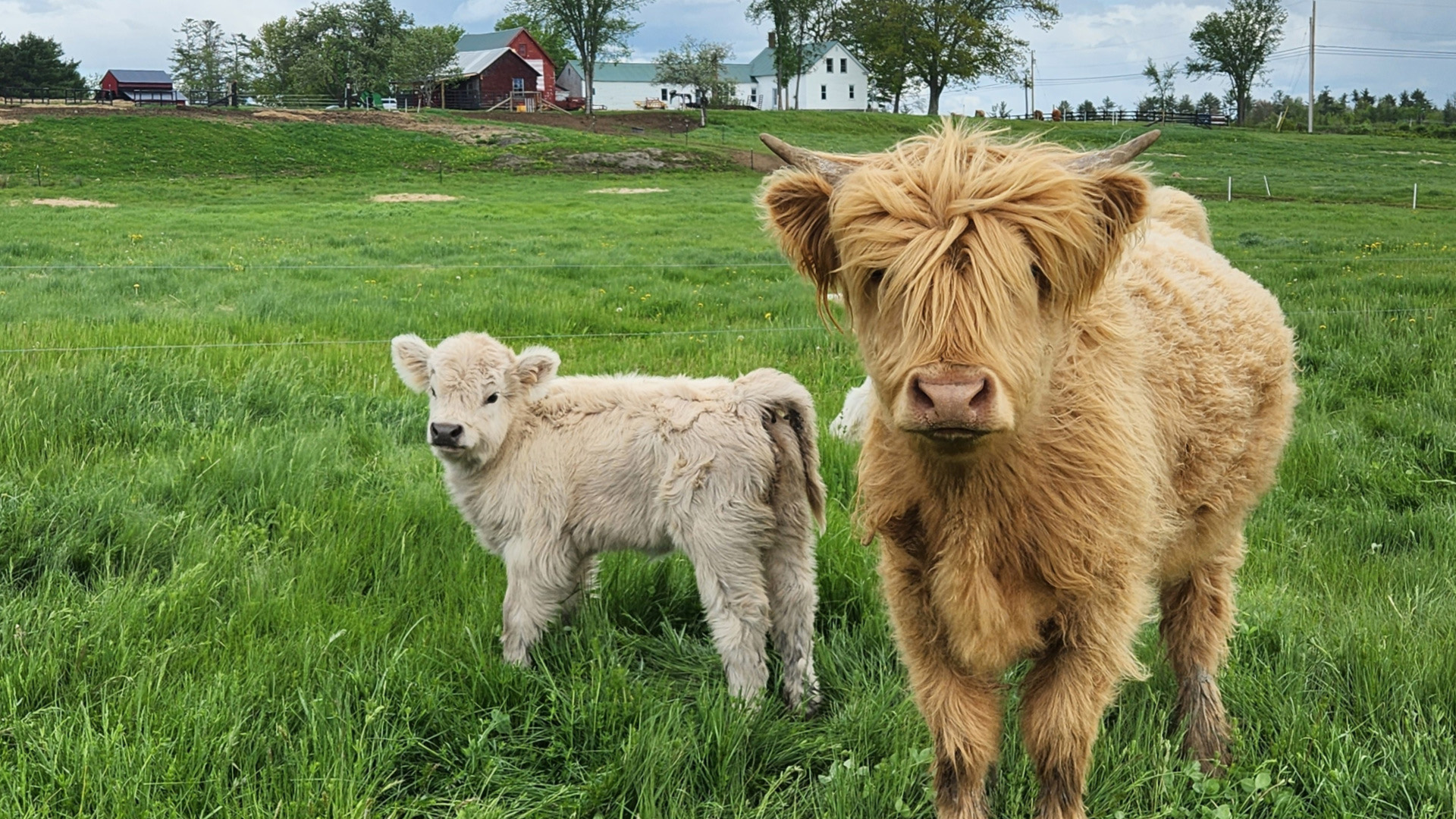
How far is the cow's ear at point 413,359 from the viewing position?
467 centimetres

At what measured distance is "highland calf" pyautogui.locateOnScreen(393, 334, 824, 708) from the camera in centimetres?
390

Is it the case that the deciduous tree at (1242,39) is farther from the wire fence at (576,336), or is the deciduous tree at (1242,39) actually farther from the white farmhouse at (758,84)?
the wire fence at (576,336)

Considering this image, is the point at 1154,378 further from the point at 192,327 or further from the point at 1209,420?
the point at 192,327

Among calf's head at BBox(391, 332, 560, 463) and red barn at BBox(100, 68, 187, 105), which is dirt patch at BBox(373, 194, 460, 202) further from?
red barn at BBox(100, 68, 187, 105)

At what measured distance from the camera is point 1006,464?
266 centimetres

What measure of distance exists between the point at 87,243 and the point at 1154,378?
58.2 feet

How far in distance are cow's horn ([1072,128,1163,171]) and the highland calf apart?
168 cm

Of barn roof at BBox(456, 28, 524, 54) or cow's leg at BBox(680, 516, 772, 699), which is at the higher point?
barn roof at BBox(456, 28, 524, 54)

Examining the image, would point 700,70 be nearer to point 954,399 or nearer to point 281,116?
point 281,116

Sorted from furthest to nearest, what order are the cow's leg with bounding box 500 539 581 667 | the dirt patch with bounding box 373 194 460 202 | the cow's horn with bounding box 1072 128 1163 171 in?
the dirt patch with bounding box 373 194 460 202 → the cow's leg with bounding box 500 539 581 667 → the cow's horn with bounding box 1072 128 1163 171

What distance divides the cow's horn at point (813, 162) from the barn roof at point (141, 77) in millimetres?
109027

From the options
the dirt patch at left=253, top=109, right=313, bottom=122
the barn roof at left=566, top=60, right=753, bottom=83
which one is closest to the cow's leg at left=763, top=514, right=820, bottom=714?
the dirt patch at left=253, top=109, right=313, bottom=122

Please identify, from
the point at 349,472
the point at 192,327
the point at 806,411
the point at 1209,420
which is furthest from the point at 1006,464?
the point at 192,327

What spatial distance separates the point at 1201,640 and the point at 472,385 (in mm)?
3020
